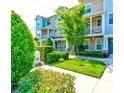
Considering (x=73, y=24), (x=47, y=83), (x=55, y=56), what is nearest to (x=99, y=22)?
(x=73, y=24)

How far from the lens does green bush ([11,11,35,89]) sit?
2.47 m

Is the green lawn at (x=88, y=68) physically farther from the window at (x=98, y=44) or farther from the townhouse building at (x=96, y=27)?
the window at (x=98, y=44)

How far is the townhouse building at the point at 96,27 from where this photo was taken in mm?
9679

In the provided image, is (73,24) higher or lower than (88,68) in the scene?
higher

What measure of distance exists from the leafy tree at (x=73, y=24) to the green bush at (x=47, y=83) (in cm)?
645

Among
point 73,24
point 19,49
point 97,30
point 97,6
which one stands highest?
point 97,6

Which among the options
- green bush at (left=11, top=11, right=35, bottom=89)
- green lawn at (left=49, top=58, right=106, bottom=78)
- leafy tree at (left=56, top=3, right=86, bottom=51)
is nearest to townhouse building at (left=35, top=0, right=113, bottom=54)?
leafy tree at (left=56, top=3, right=86, bottom=51)

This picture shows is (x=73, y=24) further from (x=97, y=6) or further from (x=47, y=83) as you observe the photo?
(x=47, y=83)

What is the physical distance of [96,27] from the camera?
1076 cm

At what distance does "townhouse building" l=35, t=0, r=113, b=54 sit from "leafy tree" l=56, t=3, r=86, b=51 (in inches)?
56.8

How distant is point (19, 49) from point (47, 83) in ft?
2.62

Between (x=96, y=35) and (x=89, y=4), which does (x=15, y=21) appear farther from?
(x=89, y=4)
